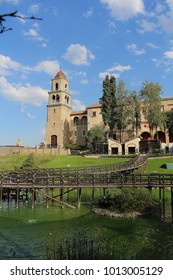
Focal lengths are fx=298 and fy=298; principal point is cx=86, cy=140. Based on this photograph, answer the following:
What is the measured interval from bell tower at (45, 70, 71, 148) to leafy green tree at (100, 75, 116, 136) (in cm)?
1749

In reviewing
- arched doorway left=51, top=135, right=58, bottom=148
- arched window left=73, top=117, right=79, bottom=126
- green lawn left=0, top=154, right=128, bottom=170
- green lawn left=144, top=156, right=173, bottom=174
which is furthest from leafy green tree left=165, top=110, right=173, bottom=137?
arched doorway left=51, top=135, right=58, bottom=148

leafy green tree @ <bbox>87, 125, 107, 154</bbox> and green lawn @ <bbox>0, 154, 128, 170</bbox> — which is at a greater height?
leafy green tree @ <bbox>87, 125, 107, 154</bbox>

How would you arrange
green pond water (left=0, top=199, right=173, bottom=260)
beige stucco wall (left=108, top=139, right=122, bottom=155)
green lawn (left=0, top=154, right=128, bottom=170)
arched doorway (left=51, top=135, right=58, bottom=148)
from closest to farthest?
green pond water (left=0, top=199, right=173, bottom=260) < green lawn (left=0, top=154, right=128, bottom=170) < beige stucco wall (left=108, top=139, right=122, bottom=155) < arched doorway (left=51, top=135, right=58, bottom=148)

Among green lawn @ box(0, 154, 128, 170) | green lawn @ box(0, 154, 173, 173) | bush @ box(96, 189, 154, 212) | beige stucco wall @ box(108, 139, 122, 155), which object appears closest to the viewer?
bush @ box(96, 189, 154, 212)

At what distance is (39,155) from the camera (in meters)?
63.3

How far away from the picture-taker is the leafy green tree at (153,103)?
60838 mm

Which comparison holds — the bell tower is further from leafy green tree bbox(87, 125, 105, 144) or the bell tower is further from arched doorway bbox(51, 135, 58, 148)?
leafy green tree bbox(87, 125, 105, 144)

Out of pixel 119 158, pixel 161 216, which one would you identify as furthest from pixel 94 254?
pixel 119 158

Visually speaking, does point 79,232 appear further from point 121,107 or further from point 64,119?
Answer: point 64,119

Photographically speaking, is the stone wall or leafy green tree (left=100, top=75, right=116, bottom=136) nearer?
leafy green tree (left=100, top=75, right=116, bottom=136)

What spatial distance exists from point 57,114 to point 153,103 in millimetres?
29355

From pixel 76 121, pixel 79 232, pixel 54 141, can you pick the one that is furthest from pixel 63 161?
pixel 79 232

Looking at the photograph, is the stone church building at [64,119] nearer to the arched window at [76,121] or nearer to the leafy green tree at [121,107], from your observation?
the arched window at [76,121]

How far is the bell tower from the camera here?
80938mm
